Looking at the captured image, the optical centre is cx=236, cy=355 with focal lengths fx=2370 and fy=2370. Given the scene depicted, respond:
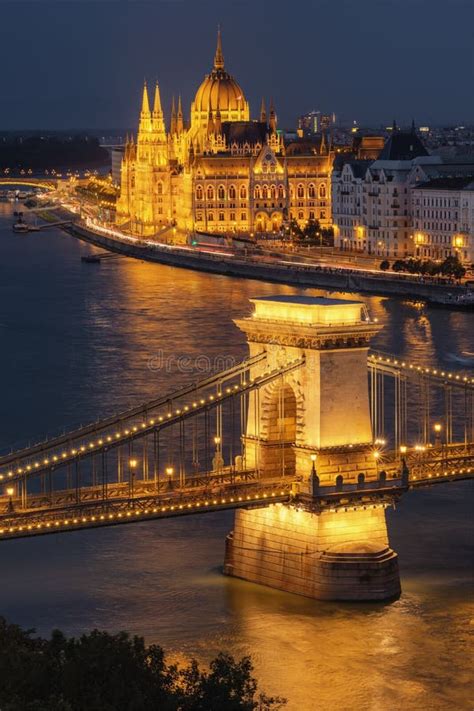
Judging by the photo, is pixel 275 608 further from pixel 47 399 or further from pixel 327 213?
pixel 327 213

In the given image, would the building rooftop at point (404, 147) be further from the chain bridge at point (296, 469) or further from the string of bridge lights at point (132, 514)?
the string of bridge lights at point (132, 514)

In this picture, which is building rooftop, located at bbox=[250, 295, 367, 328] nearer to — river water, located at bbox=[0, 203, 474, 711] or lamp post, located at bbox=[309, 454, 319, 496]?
lamp post, located at bbox=[309, 454, 319, 496]

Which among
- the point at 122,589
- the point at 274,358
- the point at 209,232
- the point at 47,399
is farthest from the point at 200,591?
the point at 209,232

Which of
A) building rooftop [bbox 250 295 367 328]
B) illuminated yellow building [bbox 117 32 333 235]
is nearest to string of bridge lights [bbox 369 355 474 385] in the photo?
building rooftop [bbox 250 295 367 328]

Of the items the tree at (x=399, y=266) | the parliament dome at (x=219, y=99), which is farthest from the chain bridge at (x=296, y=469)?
the parliament dome at (x=219, y=99)

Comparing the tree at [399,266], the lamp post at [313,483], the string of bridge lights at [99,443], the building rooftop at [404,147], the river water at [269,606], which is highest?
the building rooftop at [404,147]

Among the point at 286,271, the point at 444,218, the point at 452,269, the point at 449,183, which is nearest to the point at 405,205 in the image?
the point at 449,183

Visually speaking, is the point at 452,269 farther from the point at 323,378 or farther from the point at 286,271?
the point at 323,378
